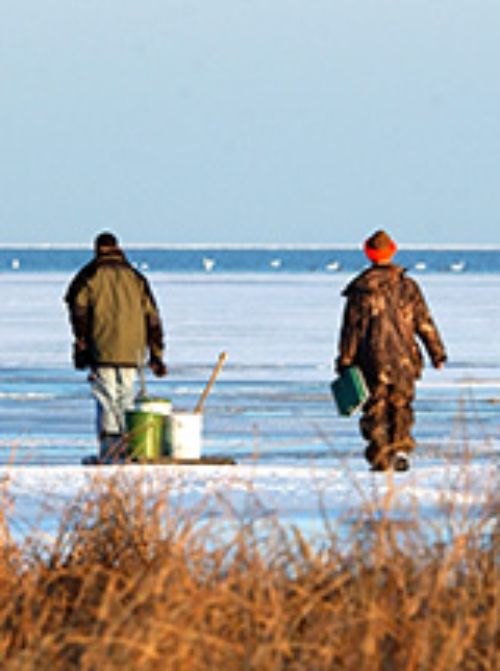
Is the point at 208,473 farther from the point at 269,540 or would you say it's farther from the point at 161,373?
the point at 269,540

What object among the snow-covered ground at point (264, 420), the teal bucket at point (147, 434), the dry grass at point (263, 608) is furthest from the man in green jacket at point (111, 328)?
the dry grass at point (263, 608)

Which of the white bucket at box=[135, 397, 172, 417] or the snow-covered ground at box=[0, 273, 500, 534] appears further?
the white bucket at box=[135, 397, 172, 417]

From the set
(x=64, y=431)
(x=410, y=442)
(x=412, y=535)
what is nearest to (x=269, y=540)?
(x=412, y=535)

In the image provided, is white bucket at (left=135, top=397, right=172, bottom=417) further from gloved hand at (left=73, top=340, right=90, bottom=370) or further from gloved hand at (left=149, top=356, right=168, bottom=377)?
gloved hand at (left=73, top=340, right=90, bottom=370)

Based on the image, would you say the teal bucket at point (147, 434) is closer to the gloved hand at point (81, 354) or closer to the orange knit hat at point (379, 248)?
the gloved hand at point (81, 354)

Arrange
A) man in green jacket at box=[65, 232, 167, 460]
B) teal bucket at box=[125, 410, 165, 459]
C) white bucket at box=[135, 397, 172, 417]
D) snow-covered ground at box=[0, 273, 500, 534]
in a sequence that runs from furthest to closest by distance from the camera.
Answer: man in green jacket at box=[65, 232, 167, 460] → white bucket at box=[135, 397, 172, 417] → teal bucket at box=[125, 410, 165, 459] → snow-covered ground at box=[0, 273, 500, 534]

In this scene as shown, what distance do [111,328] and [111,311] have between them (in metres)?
0.11

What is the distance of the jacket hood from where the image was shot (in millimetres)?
12555

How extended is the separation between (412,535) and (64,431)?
9900 mm

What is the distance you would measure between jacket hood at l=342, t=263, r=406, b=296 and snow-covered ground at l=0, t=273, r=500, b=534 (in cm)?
99

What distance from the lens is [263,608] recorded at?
5.85m

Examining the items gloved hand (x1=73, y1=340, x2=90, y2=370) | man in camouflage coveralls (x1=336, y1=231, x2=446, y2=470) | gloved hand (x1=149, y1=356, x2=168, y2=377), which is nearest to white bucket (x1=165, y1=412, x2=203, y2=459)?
gloved hand (x1=149, y1=356, x2=168, y2=377)

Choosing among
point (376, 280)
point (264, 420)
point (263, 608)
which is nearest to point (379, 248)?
point (376, 280)

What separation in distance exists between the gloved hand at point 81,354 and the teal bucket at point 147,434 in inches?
22.8
